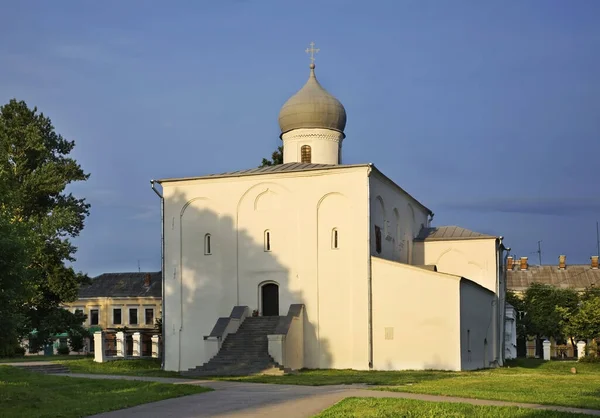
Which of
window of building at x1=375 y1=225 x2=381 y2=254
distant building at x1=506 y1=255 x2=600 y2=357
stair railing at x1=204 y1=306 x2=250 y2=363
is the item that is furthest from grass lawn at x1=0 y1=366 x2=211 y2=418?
distant building at x1=506 y1=255 x2=600 y2=357

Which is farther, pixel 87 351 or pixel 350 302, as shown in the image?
pixel 87 351

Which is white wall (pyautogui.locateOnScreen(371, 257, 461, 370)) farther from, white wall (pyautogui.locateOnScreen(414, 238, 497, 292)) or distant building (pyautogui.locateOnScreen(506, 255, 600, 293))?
distant building (pyautogui.locateOnScreen(506, 255, 600, 293))

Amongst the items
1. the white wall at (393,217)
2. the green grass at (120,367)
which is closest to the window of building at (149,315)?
the green grass at (120,367)

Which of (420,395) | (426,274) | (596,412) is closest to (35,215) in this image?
(426,274)

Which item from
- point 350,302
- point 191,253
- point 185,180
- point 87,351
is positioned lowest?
point 87,351

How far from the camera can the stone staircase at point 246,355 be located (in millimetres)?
25391

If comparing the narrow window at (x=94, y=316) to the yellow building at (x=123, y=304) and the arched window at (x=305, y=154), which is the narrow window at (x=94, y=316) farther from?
the arched window at (x=305, y=154)

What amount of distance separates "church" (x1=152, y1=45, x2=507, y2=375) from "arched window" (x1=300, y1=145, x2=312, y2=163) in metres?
0.85

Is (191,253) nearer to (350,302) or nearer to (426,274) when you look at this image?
(350,302)

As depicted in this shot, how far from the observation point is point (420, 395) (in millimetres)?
15102

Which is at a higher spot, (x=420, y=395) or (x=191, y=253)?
(x=191, y=253)

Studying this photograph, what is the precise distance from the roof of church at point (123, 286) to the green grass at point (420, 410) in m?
47.7

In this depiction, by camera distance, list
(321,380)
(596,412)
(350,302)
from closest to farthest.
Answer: (596,412) → (321,380) → (350,302)

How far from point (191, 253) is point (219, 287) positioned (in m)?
1.82
